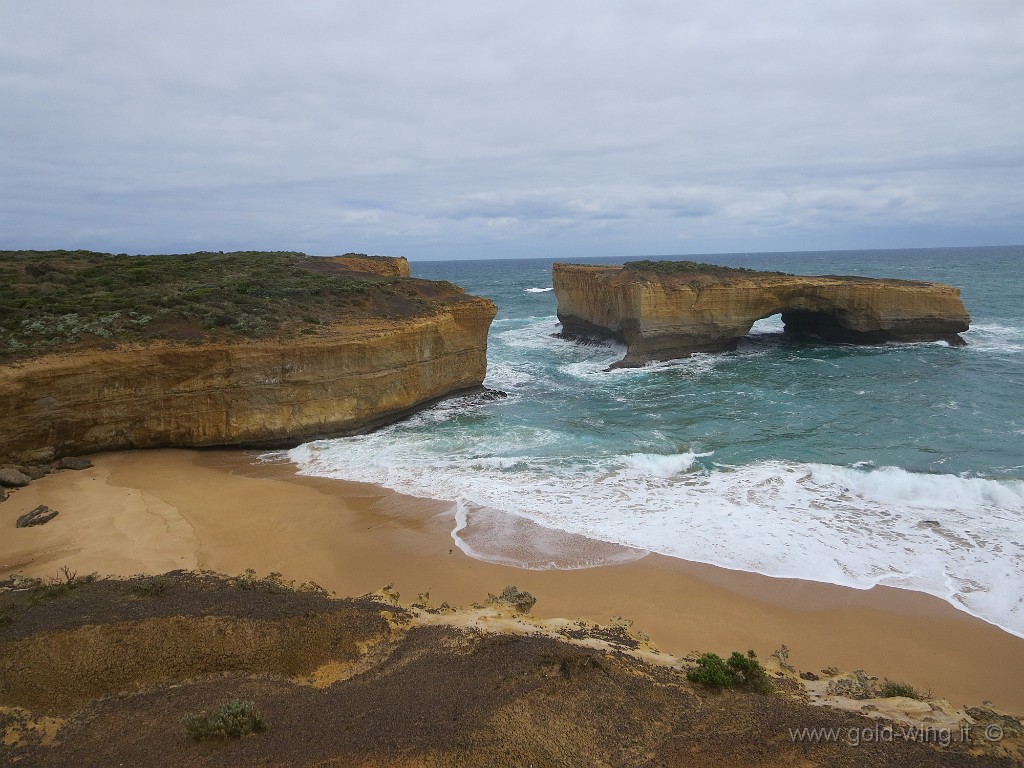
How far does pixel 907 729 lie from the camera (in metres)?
5.87

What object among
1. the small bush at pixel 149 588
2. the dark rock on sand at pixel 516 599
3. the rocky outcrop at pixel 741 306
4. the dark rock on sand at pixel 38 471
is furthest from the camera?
the rocky outcrop at pixel 741 306

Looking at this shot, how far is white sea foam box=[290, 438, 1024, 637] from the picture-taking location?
1041cm

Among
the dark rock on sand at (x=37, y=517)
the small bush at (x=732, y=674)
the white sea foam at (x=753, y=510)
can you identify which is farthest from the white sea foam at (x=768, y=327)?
the dark rock on sand at (x=37, y=517)

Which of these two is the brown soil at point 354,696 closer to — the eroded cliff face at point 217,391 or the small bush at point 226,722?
the small bush at point 226,722

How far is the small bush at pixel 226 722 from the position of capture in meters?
5.46

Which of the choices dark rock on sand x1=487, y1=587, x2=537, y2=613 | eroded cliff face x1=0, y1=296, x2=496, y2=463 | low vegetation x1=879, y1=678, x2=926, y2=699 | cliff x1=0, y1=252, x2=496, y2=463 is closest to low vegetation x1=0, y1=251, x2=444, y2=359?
cliff x1=0, y1=252, x2=496, y2=463

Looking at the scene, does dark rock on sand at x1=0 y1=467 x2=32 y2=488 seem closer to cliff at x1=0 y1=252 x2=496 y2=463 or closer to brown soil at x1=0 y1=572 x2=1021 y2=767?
cliff at x1=0 y1=252 x2=496 y2=463

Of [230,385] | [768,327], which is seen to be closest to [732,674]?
[230,385]

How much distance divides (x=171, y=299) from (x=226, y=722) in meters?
15.5

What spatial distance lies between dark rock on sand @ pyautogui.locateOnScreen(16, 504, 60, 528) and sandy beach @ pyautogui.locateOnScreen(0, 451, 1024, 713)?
124 millimetres

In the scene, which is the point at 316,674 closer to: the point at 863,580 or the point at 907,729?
the point at 907,729

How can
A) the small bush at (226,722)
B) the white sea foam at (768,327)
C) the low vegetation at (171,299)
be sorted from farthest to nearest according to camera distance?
the white sea foam at (768,327) → the low vegetation at (171,299) → the small bush at (226,722)

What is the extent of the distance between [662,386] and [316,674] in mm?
19377

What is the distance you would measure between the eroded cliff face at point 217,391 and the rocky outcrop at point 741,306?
1238cm
